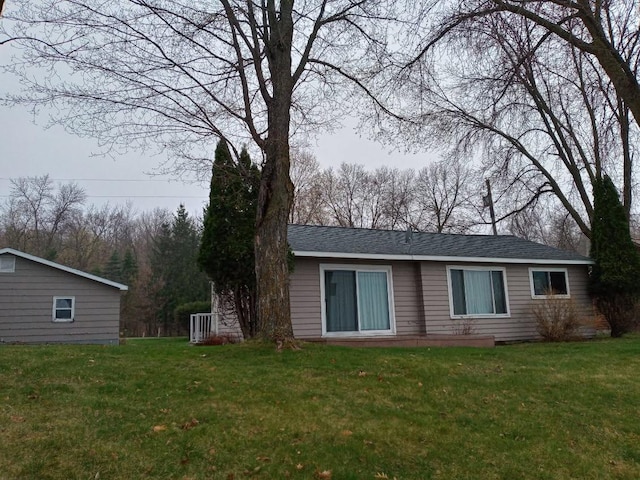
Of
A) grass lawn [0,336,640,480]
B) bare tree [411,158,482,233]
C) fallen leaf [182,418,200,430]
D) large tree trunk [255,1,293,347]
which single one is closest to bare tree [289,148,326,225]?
bare tree [411,158,482,233]

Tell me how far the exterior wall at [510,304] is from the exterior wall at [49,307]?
32.1 feet

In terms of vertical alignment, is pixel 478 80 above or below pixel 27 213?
below

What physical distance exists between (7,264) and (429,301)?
1214 cm

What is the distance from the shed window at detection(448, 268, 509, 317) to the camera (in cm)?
1298

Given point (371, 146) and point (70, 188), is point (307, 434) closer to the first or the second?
point (371, 146)

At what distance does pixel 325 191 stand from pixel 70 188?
19837 mm

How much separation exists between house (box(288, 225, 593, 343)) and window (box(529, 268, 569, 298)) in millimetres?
30

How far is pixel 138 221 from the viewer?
42844mm

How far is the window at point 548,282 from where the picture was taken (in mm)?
14039

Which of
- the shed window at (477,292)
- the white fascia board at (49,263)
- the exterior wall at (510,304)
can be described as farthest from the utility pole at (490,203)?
the white fascia board at (49,263)

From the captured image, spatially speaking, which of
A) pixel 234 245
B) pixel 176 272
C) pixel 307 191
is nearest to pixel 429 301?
pixel 234 245

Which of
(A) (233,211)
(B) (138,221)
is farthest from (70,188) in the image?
(A) (233,211)

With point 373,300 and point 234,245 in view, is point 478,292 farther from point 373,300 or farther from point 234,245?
point 234,245

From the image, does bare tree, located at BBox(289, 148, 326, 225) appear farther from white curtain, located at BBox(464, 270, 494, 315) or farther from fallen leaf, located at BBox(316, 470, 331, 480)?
fallen leaf, located at BBox(316, 470, 331, 480)
